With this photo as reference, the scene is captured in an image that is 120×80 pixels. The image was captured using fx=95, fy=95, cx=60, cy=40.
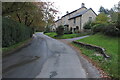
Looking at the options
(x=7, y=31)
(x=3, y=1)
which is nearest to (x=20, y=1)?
(x=3, y=1)

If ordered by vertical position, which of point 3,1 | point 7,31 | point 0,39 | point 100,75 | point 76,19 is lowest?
point 100,75

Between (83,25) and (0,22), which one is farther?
(83,25)

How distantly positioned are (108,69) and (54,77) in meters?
2.80

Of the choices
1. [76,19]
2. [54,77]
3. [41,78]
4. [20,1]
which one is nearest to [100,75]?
[54,77]

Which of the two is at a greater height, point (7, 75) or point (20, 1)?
point (20, 1)

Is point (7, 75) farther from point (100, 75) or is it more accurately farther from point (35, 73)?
point (100, 75)

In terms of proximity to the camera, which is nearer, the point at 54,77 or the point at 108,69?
the point at 54,77

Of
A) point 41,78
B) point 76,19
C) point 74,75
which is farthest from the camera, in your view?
point 76,19

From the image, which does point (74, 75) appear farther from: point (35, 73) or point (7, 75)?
point (7, 75)

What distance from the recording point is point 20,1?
820 cm

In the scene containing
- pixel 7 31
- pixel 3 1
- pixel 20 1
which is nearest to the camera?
pixel 3 1

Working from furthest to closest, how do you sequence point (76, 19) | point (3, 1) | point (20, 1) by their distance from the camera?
point (76, 19) < point (20, 1) < point (3, 1)

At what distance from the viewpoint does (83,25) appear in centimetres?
2889

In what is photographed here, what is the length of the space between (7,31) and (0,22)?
1457mm
